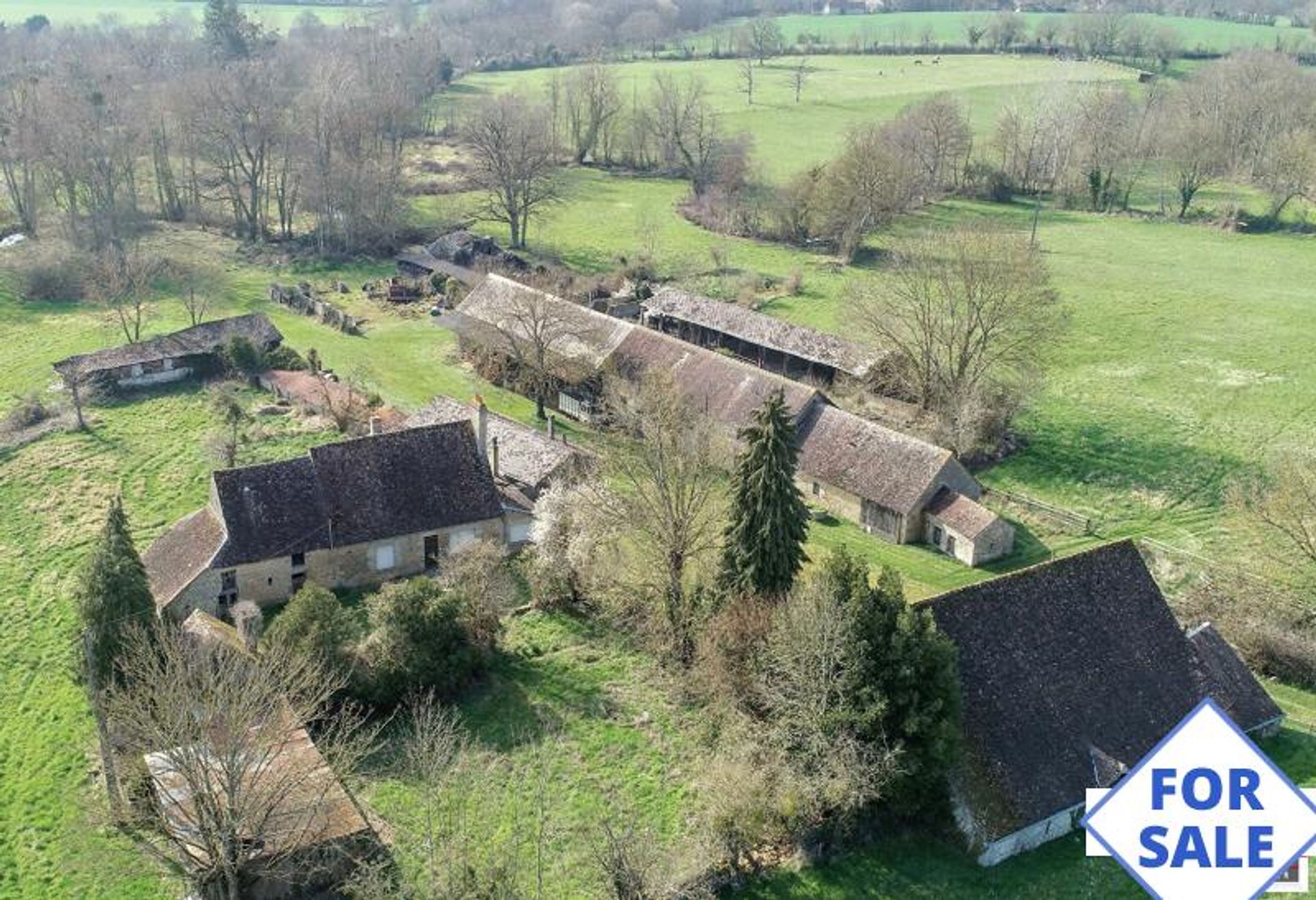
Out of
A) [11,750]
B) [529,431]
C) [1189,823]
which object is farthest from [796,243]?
[1189,823]

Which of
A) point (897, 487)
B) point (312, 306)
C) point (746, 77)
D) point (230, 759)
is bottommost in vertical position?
point (312, 306)

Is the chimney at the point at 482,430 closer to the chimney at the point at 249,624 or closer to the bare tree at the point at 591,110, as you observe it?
the chimney at the point at 249,624

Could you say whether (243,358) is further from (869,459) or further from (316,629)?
(869,459)

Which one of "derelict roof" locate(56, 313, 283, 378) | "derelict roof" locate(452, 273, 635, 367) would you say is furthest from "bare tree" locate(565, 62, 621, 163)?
"derelict roof" locate(56, 313, 283, 378)

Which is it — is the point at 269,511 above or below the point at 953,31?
below

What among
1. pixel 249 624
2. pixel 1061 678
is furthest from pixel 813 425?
pixel 249 624
